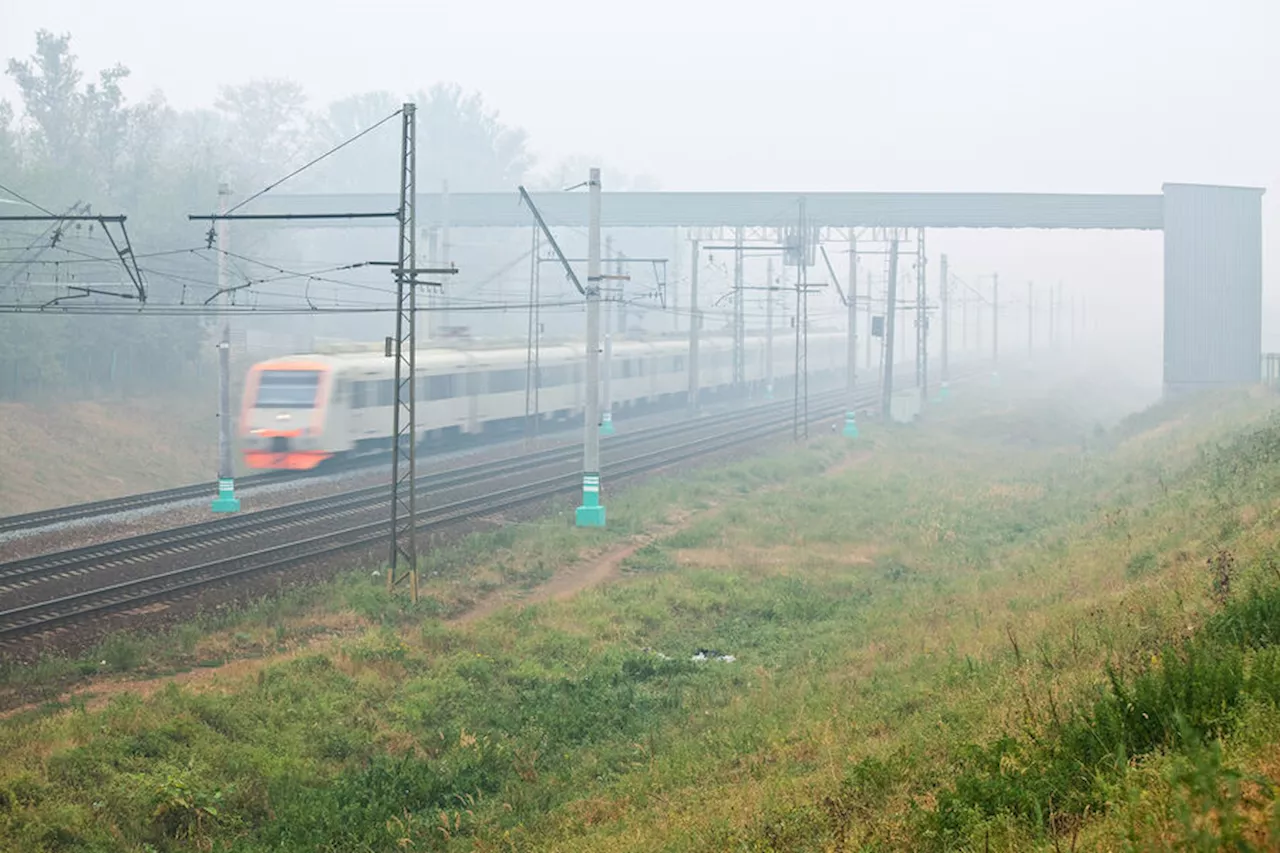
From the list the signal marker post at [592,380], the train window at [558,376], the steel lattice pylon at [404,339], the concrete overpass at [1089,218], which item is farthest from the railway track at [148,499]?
the concrete overpass at [1089,218]

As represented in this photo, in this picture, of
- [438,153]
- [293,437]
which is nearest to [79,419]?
[293,437]

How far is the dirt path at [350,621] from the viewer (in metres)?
14.4

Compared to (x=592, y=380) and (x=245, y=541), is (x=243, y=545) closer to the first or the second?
(x=245, y=541)

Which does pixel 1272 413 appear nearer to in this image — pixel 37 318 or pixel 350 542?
pixel 350 542

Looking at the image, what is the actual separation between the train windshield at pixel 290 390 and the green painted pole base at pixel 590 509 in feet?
32.1

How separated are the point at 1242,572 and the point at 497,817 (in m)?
7.06

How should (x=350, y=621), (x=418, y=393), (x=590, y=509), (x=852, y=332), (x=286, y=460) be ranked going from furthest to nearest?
(x=852, y=332)
(x=418, y=393)
(x=286, y=460)
(x=590, y=509)
(x=350, y=621)

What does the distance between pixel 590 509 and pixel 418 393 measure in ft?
38.4

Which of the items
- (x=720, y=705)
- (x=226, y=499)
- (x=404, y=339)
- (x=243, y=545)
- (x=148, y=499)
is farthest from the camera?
(x=148, y=499)

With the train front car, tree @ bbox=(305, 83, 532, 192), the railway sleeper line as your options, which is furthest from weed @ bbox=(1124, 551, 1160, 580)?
tree @ bbox=(305, 83, 532, 192)

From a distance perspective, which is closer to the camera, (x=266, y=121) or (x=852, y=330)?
(x=852, y=330)

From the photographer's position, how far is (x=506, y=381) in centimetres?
4400

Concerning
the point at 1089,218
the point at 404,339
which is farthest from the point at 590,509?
the point at 1089,218

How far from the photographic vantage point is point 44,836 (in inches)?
405
